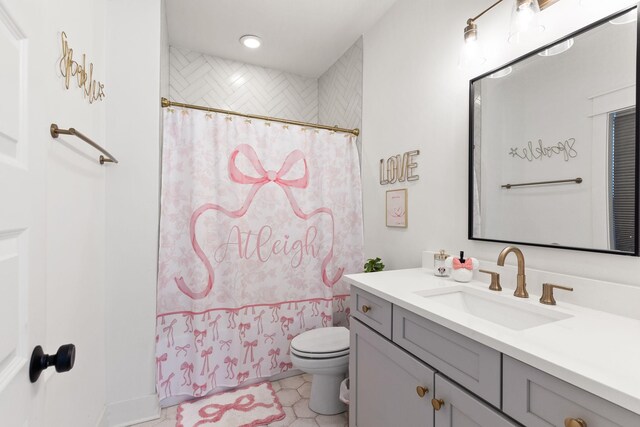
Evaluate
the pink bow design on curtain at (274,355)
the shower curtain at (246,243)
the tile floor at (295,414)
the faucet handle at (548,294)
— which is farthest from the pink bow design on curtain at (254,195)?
the faucet handle at (548,294)

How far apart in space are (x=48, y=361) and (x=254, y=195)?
1.50 m

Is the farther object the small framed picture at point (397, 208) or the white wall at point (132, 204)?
the small framed picture at point (397, 208)

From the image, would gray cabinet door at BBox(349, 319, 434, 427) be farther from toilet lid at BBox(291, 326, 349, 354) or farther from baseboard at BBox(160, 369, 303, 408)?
baseboard at BBox(160, 369, 303, 408)

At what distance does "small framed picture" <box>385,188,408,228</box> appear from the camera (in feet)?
6.29

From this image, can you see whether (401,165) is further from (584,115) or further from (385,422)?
(385,422)

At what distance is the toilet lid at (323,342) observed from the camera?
5.68 feet

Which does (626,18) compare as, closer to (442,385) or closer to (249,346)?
(442,385)

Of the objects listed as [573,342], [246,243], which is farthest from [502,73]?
[246,243]

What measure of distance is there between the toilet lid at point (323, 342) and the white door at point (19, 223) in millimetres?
1295

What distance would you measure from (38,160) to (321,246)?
1.78 meters

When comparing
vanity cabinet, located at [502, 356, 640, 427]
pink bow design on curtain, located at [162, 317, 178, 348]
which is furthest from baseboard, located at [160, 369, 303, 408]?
vanity cabinet, located at [502, 356, 640, 427]

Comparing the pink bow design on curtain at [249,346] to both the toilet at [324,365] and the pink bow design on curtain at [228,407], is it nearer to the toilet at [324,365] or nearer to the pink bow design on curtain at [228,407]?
the pink bow design on curtain at [228,407]

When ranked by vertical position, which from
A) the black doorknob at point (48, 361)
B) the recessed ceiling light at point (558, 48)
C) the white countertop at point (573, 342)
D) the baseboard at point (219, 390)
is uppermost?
the recessed ceiling light at point (558, 48)

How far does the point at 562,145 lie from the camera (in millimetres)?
1128
